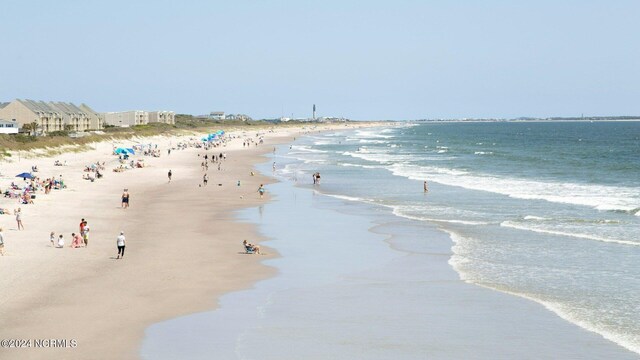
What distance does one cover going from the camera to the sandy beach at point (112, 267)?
16438 millimetres

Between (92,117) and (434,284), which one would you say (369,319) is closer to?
(434,284)

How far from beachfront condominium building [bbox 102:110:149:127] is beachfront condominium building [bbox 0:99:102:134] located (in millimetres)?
24419

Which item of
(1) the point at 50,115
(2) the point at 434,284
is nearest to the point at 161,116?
(1) the point at 50,115

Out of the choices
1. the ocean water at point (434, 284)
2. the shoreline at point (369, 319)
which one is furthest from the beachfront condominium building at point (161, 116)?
the shoreline at point (369, 319)

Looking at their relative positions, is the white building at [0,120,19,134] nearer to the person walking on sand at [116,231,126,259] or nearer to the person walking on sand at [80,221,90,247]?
the person walking on sand at [80,221,90,247]

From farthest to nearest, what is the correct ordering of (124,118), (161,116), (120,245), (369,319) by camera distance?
(161,116) → (124,118) → (120,245) → (369,319)

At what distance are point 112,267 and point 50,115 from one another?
100570 mm

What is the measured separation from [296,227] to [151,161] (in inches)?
1801

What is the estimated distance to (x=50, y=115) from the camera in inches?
4599

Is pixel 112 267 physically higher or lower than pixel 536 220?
lower

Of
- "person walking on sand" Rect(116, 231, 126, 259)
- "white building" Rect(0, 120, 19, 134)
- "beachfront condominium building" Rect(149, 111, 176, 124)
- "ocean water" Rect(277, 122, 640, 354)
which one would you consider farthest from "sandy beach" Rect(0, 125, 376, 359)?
"beachfront condominium building" Rect(149, 111, 176, 124)

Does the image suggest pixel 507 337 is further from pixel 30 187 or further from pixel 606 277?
pixel 30 187

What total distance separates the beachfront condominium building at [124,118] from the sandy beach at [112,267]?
121 m

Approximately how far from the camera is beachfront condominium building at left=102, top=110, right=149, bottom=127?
16438cm
